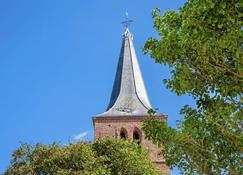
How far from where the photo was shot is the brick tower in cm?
5641

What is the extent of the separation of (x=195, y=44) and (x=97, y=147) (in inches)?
1055

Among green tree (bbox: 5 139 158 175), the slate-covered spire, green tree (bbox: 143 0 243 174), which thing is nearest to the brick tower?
the slate-covered spire

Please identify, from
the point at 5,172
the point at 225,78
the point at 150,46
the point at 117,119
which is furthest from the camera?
the point at 117,119

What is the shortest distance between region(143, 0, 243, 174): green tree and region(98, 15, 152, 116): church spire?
1733 inches

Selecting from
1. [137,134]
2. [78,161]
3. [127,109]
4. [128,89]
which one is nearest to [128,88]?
[128,89]

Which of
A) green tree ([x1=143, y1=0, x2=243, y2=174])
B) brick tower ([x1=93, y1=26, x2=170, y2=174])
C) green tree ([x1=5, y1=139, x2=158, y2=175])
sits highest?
brick tower ([x1=93, y1=26, x2=170, y2=174])

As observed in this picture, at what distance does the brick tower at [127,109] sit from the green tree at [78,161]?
1788 centimetres

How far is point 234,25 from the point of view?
10.8m

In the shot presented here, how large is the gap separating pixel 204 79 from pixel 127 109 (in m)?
46.1

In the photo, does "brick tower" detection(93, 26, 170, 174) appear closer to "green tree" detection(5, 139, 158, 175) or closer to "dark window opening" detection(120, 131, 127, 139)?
"dark window opening" detection(120, 131, 127, 139)

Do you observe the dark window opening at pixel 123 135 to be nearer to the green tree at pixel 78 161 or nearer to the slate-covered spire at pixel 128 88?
the slate-covered spire at pixel 128 88

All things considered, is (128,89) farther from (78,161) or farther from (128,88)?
(78,161)

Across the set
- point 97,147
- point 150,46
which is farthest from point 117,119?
point 150,46

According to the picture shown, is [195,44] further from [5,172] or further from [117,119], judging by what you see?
[117,119]
